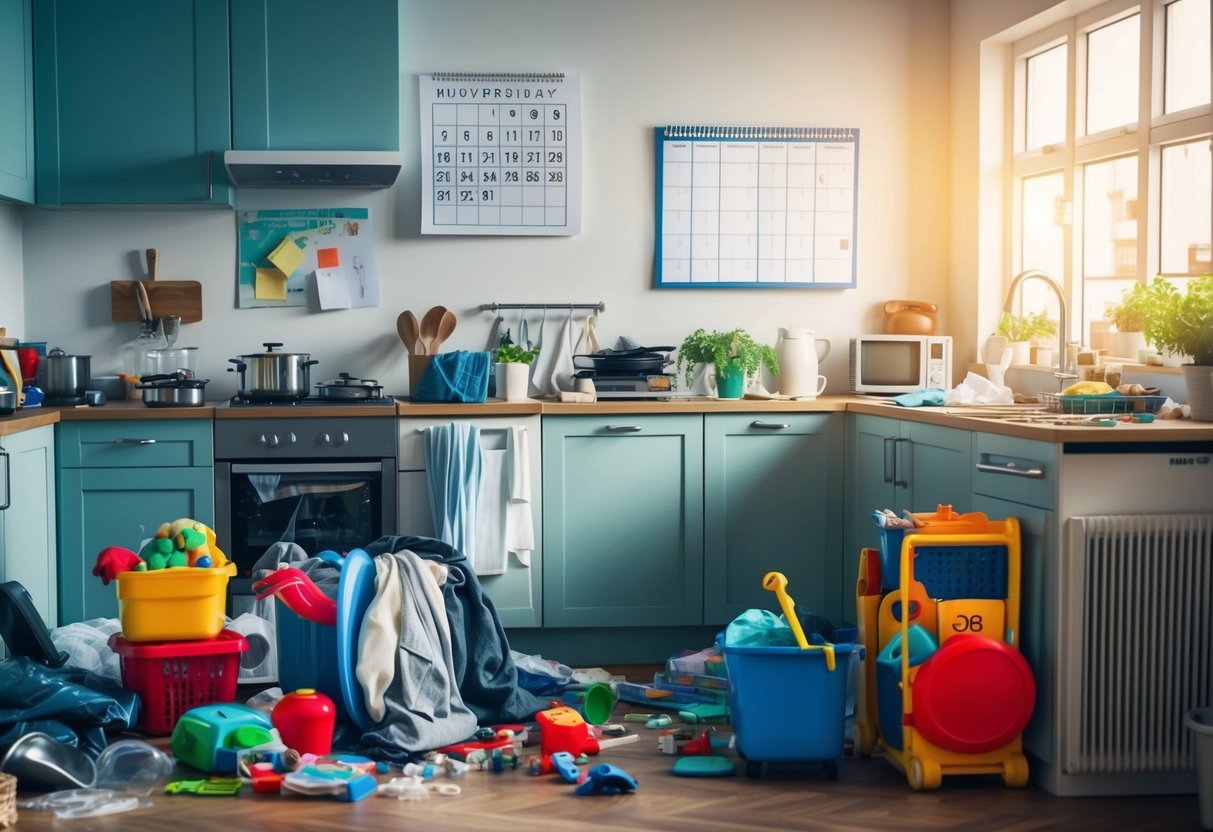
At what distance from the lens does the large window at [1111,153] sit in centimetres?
375

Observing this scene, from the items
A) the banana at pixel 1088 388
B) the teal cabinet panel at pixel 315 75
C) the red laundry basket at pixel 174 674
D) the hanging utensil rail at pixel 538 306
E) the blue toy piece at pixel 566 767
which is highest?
the teal cabinet panel at pixel 315 75

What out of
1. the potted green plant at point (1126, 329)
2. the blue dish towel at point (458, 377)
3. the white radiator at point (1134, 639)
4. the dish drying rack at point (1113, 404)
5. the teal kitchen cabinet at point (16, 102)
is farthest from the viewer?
the blue dish towel at point (458, 377)

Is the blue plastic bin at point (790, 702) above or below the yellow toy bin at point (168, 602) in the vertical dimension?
below

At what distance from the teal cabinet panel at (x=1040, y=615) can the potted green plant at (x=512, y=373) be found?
179 cm

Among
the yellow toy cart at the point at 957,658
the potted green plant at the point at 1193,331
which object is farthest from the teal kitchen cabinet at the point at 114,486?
the potted green plant at the point at 1193,331

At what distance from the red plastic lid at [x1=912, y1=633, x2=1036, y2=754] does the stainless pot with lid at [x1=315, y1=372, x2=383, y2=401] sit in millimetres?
2171

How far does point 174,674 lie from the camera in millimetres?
3498

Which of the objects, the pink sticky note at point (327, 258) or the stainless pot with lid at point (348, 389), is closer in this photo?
the stainless pot with lid at point (348, 389)

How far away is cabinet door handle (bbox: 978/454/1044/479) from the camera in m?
3.03

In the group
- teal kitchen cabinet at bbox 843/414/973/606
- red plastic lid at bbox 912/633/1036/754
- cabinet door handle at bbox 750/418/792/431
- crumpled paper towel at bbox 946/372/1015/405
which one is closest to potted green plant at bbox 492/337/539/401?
cabinet door handle at bbox 750/418/792/431

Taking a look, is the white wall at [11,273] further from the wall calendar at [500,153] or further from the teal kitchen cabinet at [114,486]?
the wall calendar at [500,153]

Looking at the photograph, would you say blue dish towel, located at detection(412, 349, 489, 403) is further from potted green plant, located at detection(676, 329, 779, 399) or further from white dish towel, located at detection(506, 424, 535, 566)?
potted green plant, located at detection(676, 329, 779, 399)

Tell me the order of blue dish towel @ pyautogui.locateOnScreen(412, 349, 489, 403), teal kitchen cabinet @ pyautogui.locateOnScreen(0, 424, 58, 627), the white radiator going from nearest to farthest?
1. the white radiator
2. teal kitchen cabinet @ pyautogui.locateOnScreen(0, 424, 58, 627)
3. blue dish towel @ pyautogui.locateOnScreen(412, 349, 489, 403)

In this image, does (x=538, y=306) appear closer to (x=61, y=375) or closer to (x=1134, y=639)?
(x=61, y=375)
